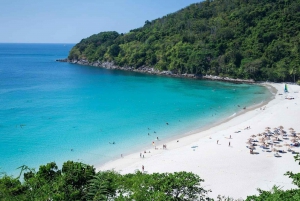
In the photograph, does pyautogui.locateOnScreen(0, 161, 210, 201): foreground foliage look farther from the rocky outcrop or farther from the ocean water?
the rocky outcrop

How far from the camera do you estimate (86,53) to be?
115 m

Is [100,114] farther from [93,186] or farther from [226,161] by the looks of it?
[93,186]

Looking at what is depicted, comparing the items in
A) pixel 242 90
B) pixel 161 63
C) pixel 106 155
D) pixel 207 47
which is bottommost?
pixel 106 155

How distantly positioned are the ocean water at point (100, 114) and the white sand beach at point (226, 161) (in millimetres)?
2652

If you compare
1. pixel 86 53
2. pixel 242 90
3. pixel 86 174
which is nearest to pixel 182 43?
pixel 242 90

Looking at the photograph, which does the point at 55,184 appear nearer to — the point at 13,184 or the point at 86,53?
the point at 13,184

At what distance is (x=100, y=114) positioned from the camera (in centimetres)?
4088

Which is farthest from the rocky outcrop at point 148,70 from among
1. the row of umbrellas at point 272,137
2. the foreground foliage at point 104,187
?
the foreground foliage at point 104,187

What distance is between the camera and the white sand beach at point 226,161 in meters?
19.3

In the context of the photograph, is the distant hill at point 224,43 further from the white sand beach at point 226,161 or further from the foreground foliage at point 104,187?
the foreground foliage at point 104,187

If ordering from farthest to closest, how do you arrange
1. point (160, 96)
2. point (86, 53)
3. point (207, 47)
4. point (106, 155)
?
point (86, 53), point (207, 47), point (160, 96), point (106, 155)

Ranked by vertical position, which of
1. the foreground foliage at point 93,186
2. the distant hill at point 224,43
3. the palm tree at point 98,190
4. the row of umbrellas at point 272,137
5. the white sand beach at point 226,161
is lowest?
the white sand beach at point 226,161

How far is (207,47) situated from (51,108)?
5102 centimetres

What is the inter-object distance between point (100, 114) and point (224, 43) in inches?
1969
